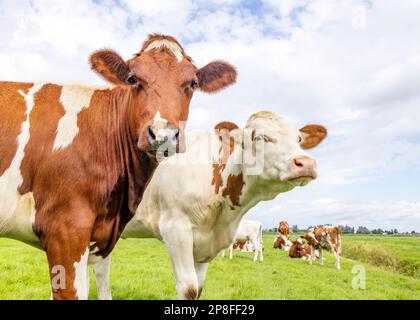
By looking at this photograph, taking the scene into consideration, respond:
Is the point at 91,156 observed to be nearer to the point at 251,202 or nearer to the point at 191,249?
the point at 191,249

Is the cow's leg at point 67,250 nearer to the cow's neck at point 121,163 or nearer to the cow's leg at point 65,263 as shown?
the cow's leg at point 65,263

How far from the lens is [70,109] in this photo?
13.3 feet

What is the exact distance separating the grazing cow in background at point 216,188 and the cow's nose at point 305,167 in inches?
1.1

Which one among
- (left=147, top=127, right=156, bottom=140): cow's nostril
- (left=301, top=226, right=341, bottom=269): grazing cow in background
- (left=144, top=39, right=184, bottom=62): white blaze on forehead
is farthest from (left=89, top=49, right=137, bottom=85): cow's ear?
(left=301, top=226, right=341, bottom=269): grazing cow in background

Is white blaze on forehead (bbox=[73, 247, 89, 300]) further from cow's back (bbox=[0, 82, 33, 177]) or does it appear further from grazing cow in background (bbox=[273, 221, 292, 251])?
grazing cow in background (bbox=[273, 221, 292, 251])

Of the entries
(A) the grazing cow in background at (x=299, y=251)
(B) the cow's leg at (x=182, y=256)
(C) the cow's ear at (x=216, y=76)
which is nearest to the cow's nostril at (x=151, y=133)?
(C) the cow's ear at (x=216, y=76)

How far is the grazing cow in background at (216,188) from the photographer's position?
5.59 m

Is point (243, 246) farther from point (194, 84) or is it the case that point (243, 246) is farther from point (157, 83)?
point (157, 83)

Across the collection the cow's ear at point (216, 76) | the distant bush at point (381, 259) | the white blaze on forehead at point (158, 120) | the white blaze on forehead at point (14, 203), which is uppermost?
the cow's ear at point (216, 76)

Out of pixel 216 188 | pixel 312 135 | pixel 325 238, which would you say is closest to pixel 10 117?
pixel 216 188

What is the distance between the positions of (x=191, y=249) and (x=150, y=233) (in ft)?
3.67

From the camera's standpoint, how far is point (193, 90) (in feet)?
13.9

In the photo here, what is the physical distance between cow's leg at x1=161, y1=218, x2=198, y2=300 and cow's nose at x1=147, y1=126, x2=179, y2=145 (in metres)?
2.60

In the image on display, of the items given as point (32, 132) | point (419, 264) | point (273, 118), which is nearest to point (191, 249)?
point (273, 118)
